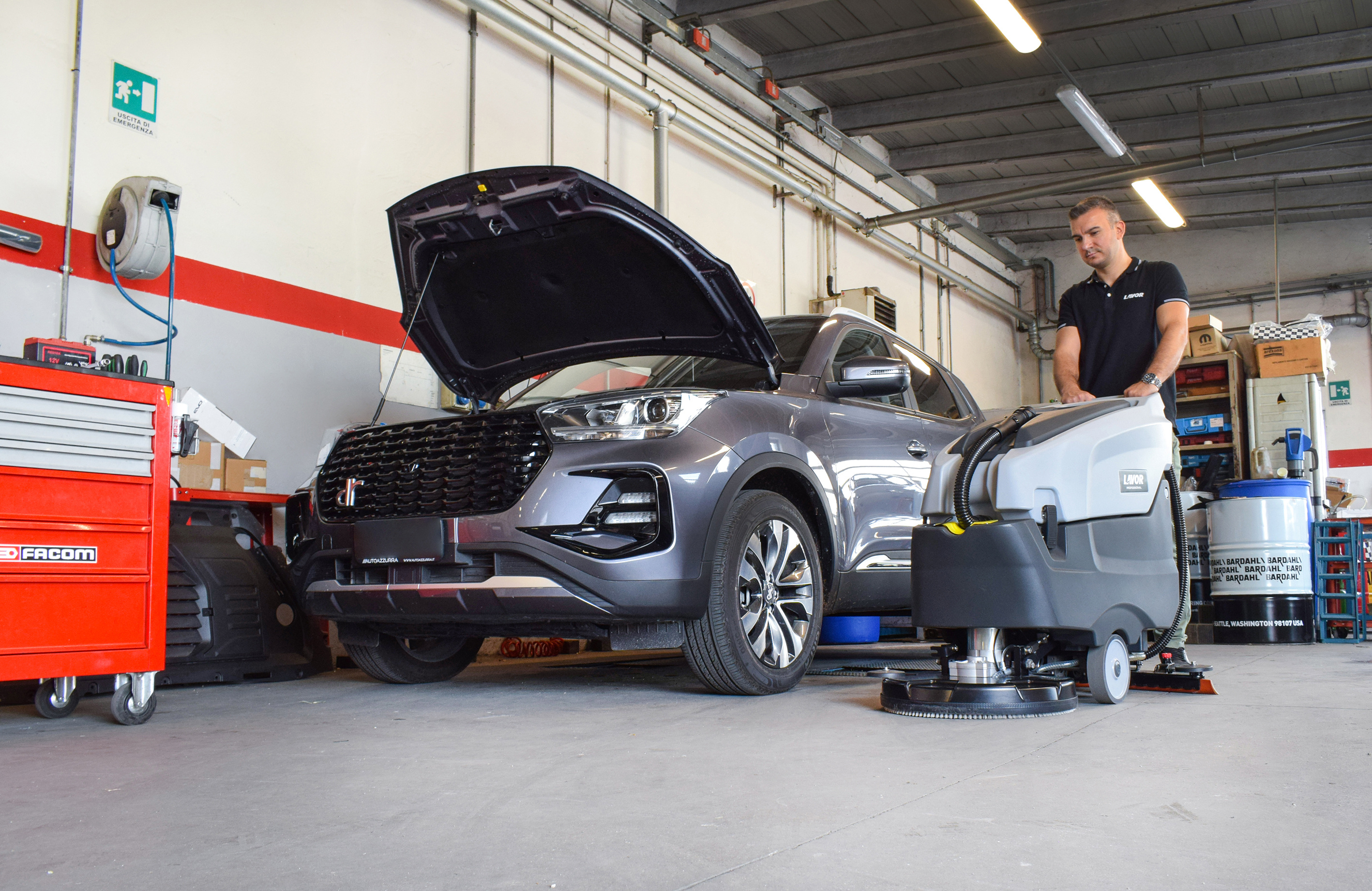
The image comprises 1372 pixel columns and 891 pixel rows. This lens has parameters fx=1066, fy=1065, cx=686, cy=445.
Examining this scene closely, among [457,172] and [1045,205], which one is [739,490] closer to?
[457,172]

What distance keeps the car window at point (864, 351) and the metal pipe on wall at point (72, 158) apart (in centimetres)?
336

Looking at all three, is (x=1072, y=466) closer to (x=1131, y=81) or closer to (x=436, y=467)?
(x=436, y=467)

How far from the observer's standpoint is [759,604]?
3627mm

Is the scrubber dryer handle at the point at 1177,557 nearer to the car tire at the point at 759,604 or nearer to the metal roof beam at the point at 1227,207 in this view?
the car tire at the point at 759,604

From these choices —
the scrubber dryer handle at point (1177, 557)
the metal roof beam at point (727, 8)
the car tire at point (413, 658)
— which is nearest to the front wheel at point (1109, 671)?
the scrubber dryer handle at point (1177, 557)

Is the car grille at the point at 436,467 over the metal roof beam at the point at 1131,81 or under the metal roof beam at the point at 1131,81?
under

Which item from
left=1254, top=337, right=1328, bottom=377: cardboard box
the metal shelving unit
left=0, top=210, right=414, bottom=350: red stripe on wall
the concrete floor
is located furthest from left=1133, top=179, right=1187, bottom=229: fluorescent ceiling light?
the concrete floor

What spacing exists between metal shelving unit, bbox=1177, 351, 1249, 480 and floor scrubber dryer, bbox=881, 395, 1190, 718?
631cm

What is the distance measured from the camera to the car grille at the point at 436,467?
Answer: 11.2 feet

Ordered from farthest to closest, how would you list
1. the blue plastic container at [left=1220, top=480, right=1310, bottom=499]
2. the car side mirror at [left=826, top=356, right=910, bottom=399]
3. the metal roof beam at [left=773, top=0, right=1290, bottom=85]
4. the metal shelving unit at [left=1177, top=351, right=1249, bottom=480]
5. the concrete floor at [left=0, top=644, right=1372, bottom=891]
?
1. the metal shelving unit at [left=1177, top=351, right=1249, bottom=480]
2. the metal roof beam at [left=773, top=0, right=1290, bottom=85]
3. the blue plastic container at [left=1220, top=480, right=1310, bottom=499]
4. the car side mirror at [left=826, top=356, right=910, bottom=399]
5. the concrete floor at [left=0, top=644, right=1372, bottom=891]

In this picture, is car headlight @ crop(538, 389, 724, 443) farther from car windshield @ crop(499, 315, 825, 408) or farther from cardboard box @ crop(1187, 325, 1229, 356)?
cardboard box @ crop(1187, 325, 1229, 356)

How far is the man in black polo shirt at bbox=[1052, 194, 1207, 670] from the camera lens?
13.4ft

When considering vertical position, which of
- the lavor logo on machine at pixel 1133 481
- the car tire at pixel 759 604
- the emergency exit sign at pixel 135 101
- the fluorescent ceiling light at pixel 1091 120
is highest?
the fluorescent ceiling light at pixel 1091 120

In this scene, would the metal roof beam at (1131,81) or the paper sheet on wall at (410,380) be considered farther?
the metal roof beam at (1131,81)
